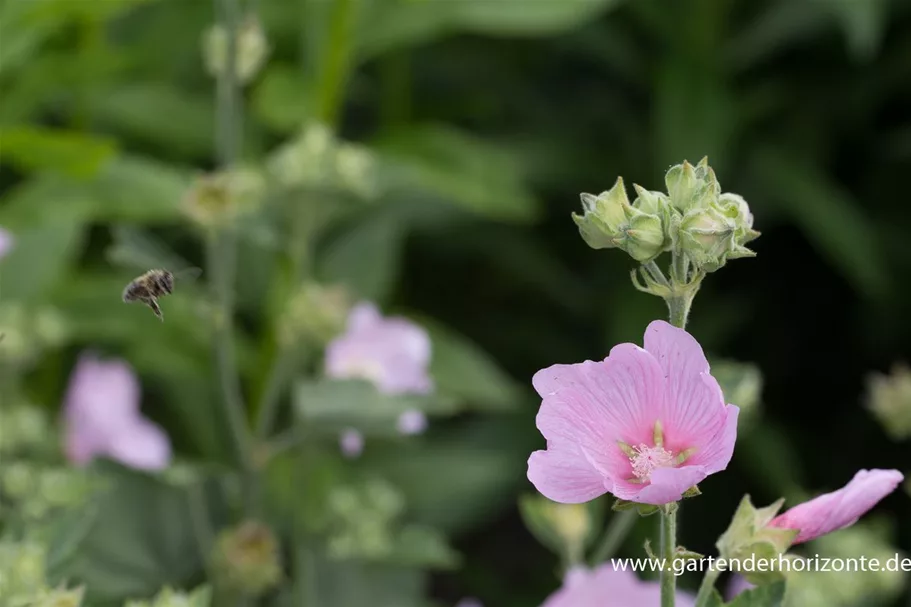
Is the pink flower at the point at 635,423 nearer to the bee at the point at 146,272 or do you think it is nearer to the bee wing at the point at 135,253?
the bee at the point at 146,272

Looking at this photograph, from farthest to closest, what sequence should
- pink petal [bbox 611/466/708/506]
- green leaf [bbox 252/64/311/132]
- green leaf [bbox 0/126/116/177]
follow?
green leaf [bbox 252/64/311/132] < green leaf [bbox 0/126/116/177] < pink petal [bbox 611/466/708/506]

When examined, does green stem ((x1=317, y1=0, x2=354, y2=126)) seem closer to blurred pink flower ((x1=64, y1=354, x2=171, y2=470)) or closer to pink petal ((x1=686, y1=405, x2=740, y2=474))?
blurred pink flower ((x1=64, y1=354, x2=171, y2=470))

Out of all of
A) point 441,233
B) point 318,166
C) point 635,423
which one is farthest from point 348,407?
point 441,233

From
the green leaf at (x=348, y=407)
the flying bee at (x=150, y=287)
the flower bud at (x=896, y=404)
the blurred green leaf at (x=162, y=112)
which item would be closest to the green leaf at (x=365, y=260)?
the blurred green leaf at (x=162, y=112)

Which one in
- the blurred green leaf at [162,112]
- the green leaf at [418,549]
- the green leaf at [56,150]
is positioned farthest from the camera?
the blurred green leaf at [162,112]

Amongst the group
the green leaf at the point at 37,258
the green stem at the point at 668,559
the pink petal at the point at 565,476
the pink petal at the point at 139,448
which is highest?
the green leaf at the point at 37,258

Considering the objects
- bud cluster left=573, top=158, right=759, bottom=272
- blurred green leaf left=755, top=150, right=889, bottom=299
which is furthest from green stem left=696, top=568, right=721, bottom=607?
blurred green leaf left=755, top=150, right=889, bottom=299
